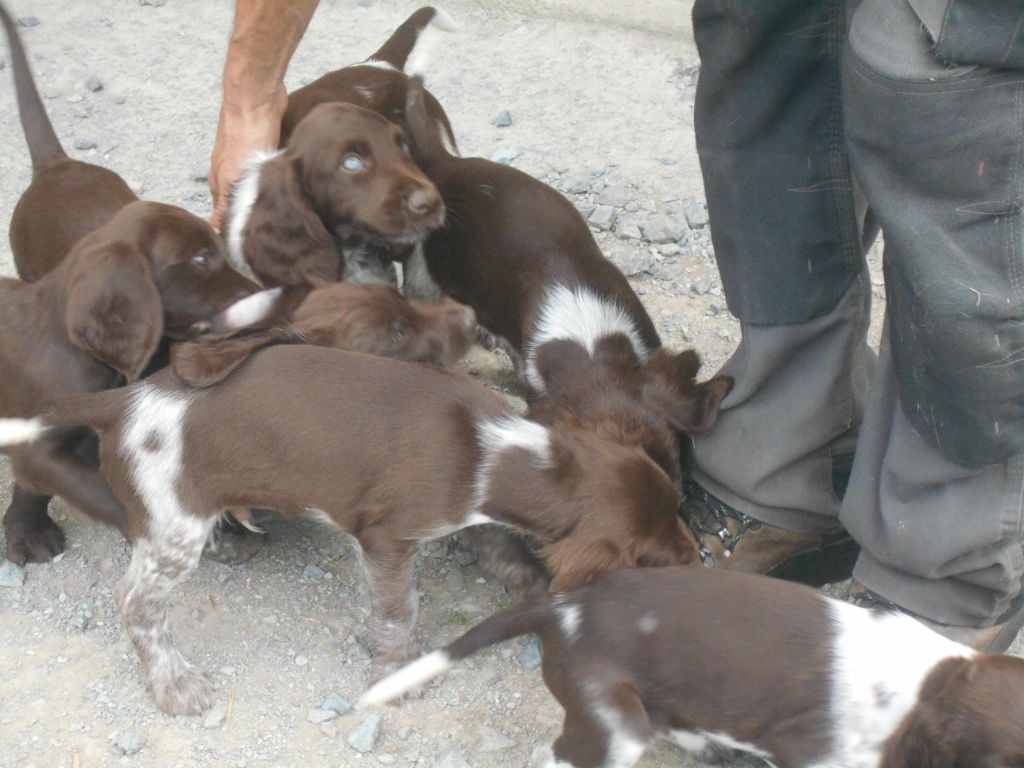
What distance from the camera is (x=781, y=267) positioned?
3.53m

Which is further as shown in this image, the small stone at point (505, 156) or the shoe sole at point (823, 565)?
the small stone at point (505, 156)

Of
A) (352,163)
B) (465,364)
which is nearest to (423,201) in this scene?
(352,163)

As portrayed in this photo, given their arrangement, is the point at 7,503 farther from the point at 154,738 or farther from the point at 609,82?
the point at 609,82

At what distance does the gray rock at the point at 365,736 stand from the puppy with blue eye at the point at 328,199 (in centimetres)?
159

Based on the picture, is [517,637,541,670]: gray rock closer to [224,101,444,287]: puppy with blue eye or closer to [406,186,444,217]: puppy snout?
[224,101,444,287]: puppy with blue eye

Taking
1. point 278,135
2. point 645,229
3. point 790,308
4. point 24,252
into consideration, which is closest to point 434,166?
point 278,135

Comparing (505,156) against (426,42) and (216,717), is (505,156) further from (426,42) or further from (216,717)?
(216,717)

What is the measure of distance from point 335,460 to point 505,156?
3.23m

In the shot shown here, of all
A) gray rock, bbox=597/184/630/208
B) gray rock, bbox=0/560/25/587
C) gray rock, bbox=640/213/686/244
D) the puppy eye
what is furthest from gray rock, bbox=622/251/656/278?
gray rock, bbox=0/560/25/587

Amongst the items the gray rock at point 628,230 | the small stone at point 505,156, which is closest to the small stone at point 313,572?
the gray rock at point 628,230

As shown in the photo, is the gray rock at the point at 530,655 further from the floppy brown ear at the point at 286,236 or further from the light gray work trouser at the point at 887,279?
the floppy brown ear at the point at 286,236

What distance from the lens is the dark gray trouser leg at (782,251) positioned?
337 centimetres

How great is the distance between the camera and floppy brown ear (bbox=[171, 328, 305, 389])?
3.27m

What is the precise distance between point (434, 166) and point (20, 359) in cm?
185
